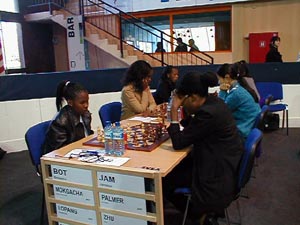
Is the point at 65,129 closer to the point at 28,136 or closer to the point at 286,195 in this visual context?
the point at 28,136

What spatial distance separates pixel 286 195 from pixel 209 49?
5504mm

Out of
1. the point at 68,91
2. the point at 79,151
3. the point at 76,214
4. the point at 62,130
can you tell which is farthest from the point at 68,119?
the point at 76,214

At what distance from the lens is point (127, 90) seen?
3283mm

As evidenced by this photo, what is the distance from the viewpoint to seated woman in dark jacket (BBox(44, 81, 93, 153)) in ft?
7.59

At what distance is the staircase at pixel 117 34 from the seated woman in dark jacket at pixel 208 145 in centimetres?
531

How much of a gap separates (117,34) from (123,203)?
7047 millimetres

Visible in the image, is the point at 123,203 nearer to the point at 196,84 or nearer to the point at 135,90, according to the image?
the point at 196,84

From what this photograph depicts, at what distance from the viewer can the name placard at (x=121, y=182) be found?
1.79 m

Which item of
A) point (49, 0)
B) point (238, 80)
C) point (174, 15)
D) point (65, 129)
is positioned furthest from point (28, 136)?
point (49, 0)

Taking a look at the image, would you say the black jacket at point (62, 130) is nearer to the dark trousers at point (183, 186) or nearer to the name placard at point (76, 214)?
the name placard at point (76, 214)

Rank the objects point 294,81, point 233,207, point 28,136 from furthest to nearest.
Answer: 1. point 294,81
2. point 233,207
3. point 28,136

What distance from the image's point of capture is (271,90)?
4887 mm

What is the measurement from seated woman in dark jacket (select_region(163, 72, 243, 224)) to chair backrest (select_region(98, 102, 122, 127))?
1315 mm

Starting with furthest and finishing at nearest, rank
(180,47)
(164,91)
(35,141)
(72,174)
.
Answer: (180,47), (164,91), (35,141), (72,174)
